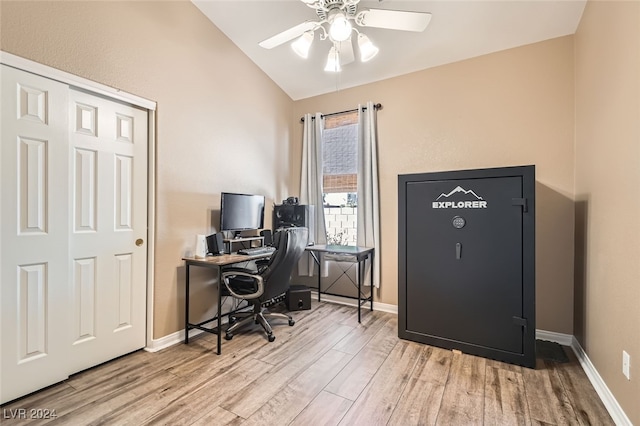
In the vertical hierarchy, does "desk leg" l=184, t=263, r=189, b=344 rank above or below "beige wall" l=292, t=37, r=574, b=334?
below

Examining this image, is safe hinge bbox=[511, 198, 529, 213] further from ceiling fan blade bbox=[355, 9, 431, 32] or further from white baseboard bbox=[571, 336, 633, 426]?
ceiling fan blade bbox=[355, 9, 431, 32]

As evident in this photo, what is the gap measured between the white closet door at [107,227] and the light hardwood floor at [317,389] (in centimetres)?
24

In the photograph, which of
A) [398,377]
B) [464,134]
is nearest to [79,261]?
[398,377]

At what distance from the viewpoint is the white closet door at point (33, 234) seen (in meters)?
1.83

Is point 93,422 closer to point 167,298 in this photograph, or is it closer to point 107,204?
point 167,298

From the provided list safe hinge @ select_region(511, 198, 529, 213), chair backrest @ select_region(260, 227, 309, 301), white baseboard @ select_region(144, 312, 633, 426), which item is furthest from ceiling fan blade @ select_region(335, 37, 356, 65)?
white baseboard @ select_region(144, 312, 633, 426)

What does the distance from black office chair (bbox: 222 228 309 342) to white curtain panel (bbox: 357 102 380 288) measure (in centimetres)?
101

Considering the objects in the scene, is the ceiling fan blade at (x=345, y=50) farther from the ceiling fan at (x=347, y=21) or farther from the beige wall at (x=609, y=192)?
the beige wall at (x=609, y=192)

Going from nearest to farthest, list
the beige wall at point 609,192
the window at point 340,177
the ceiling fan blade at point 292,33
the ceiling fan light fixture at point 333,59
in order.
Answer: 1. the beige wall at point 609,192
2. the ceiling fan blade at point 292,33
3. the ceiling fan light fixture at point 333,59
4. the window at point 340,177

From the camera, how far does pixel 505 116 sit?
9.89 ft

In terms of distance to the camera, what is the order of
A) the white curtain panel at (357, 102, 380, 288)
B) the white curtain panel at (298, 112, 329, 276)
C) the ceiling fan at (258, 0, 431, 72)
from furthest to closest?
the white curtain panel at (298, 112, 329, 276) → the white curtain panel at (357, 102, 380, 288) → the ceiling fan at (258, 0, 431, 72)

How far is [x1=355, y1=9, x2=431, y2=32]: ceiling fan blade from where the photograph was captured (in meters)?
1.92

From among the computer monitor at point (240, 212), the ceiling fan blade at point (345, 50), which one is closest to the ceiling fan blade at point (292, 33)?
the ceiling fan blade at point (345, 50)

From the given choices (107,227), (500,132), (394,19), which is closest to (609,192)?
(500,132)
